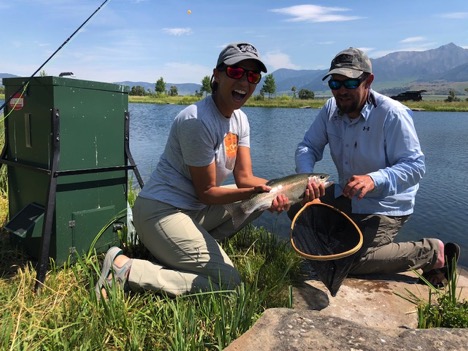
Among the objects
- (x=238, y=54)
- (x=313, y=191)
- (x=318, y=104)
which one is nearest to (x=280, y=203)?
(x=313, y=191)

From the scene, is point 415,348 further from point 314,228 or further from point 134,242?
point 134,242

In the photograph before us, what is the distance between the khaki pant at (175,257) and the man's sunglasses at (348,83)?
1.61m

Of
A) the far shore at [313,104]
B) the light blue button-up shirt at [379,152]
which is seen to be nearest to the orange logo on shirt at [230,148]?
the light blue button-up shirt at [379,152]

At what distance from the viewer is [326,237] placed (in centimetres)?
385

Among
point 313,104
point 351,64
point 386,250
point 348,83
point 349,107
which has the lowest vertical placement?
point 386,250

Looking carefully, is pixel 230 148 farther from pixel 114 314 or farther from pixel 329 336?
pixel 329 336

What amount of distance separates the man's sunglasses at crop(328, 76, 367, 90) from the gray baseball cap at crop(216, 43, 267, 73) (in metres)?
0.67

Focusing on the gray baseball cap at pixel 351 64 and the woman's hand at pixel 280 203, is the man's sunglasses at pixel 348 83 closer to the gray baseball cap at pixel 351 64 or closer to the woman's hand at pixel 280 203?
the gray baseball cap at pixel 351 64

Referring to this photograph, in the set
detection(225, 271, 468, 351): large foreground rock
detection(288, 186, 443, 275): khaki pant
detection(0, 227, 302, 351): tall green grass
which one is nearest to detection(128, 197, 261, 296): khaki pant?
detection(0, 227, 302, 351): tall green grass

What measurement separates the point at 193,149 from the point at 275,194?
735mm

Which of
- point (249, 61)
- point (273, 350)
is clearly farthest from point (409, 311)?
point (249, 61)

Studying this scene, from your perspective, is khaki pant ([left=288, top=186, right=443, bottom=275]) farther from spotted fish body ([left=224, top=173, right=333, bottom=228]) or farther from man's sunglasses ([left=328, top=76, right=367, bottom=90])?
man's sunglasses ([left=328, top=76, right=367, bottom=90])

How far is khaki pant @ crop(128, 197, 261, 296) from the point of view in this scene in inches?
118

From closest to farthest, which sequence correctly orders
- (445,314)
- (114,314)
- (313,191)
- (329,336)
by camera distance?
(329,336) → (114,314) → (445,314) → (313,191)
